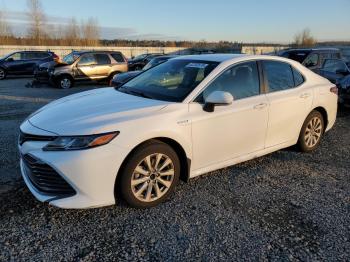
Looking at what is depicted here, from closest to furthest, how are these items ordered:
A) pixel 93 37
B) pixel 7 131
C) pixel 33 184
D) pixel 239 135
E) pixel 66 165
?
pixel 66 165, pixel 33 184, pixel 239 135, pixel 7 131, pixel 93 37

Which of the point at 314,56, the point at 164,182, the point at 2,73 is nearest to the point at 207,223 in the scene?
the point at 164,182

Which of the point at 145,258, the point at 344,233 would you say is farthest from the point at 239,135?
the point at 145,258

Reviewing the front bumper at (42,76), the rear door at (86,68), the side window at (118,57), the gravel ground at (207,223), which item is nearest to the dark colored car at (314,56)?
the gravel ground at (207,223)

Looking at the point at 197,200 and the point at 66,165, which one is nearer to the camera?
the point at 66,165

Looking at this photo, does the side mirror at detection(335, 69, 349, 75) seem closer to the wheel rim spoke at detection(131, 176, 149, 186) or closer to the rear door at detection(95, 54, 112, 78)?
the wheel rim spoke at detection(131, 176, 149, 186)

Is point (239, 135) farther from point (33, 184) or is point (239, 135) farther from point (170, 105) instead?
point (33, 184)

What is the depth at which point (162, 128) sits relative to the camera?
11.8 ft

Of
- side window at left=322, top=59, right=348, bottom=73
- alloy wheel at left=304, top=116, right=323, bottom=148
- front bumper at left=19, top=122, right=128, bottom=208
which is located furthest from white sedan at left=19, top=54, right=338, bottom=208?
side window at left=322, top=59, right=348, bottom=73

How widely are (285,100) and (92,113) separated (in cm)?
271

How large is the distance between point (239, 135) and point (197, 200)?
1.00m

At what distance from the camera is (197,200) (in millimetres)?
3951

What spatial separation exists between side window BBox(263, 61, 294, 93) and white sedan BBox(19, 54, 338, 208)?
2cm

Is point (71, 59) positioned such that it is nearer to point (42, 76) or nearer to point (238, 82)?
point (42, 76)

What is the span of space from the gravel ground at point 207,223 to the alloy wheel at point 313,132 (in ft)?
2.66
